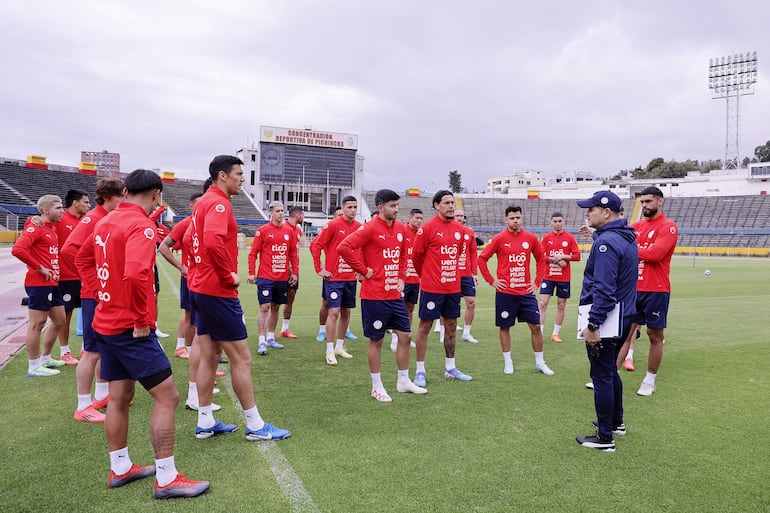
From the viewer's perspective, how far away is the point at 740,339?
30.1 feet

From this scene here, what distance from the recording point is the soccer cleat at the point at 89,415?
15.8ft

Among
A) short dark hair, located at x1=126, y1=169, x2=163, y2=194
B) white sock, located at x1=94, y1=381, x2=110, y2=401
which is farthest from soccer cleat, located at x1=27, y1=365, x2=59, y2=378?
short dark hair, located at x1=126, y1=169, x2=163, y2=194

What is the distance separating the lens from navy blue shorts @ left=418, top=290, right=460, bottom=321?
6.27 meters

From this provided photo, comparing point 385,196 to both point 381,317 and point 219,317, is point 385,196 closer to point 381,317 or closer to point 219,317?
point 381,317

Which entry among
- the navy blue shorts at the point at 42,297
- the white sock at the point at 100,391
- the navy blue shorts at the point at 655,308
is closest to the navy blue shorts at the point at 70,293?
the navy blue shorts at the point at 42,297

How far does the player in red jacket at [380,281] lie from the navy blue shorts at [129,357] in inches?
97.8

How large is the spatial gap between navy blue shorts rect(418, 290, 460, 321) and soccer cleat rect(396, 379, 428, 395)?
2.77 feet

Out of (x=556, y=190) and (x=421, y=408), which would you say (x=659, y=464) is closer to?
(x=421, y=408)

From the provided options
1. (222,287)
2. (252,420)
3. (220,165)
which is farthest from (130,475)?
(220,165)

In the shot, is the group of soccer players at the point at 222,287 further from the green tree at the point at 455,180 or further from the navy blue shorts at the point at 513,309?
the green tree at the point at 455,180

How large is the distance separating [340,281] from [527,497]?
5.11 meters

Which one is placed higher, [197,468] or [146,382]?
[146,382]

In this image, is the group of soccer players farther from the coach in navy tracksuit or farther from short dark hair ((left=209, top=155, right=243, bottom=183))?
the coach in navy tracksuit

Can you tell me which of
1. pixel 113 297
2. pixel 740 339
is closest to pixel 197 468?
pixel 113 297
